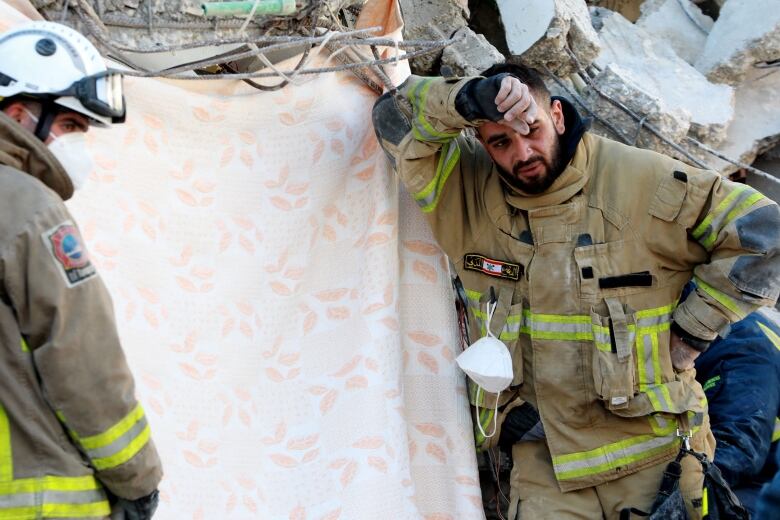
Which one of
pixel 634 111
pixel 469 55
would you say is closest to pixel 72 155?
pixel 469 55

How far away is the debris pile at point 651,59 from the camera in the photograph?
17.2ft

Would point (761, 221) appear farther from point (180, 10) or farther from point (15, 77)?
point (15, 77)

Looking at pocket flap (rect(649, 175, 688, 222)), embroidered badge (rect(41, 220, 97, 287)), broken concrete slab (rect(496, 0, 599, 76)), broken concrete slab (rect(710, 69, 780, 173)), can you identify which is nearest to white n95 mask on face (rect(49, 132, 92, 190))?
embroidered badge (rect(41, 220, 97, 287))

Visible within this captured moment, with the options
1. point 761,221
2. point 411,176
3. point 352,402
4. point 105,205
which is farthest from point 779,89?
point 105,205

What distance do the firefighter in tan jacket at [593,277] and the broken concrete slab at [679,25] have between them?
3128mm

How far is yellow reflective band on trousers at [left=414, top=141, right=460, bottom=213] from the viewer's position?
369cm

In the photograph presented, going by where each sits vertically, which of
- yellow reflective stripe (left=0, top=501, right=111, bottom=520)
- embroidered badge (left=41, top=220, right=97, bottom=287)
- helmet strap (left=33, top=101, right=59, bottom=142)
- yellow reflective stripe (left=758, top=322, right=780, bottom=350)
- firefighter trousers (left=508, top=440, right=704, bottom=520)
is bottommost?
yellow reflective stripe (left=758, top=322, right=780, bottom=350)

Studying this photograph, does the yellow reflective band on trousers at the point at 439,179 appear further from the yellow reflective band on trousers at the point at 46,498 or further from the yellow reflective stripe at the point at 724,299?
the yellow reflective band on trousers at the point at 46,498

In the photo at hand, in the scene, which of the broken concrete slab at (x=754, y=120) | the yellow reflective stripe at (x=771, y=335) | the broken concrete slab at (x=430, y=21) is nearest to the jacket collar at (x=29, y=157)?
the broken concrete slab at (x=430, y=21)

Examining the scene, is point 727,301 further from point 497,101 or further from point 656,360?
point 497,101

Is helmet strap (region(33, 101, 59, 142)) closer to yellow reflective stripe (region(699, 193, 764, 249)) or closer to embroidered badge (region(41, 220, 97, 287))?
embroidered badge (region(41, 220, 97, 287))

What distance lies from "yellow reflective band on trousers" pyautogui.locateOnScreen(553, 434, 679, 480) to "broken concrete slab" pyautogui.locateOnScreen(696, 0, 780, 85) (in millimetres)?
3214

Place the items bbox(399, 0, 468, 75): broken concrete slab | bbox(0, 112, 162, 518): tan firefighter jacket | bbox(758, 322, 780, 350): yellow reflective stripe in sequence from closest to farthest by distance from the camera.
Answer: bbox(0, 112, 162, 518): tan firefighter jacket → bbox(758, 322, 780, 350): yellow reflective stripe → bbox(399, 0, 468, 75): broken concrete slab

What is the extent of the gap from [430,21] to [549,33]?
610 millimetres
